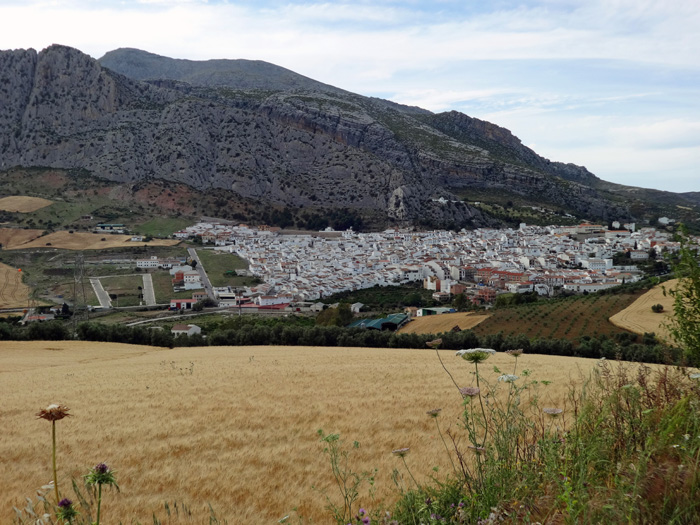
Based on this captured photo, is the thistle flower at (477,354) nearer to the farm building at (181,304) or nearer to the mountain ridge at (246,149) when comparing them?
the farm building at (181,304)

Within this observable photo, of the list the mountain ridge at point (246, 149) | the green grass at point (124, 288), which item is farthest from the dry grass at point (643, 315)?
the mountain ridge at point (246, 149)

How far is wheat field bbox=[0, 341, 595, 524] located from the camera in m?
5.84

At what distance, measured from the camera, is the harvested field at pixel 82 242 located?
8244 cm

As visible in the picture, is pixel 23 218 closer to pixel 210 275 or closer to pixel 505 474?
pixel 210 275

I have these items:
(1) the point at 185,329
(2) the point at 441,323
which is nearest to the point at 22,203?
(1) the point at 185,329

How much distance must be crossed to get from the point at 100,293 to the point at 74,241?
25.1 m

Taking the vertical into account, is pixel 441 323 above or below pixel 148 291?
below

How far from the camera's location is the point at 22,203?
101 metres

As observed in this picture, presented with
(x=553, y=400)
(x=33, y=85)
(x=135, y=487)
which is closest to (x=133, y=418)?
(x=135, y=487)

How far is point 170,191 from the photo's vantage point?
119m

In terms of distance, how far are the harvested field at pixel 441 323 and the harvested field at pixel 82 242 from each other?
54598 mm

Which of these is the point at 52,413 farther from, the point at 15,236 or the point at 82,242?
the point at 15,236

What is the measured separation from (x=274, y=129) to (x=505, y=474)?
148 metres

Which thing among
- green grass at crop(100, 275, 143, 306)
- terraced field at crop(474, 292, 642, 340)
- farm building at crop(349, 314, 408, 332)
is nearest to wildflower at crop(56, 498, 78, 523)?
terraced field at crop(474, 292, 642, 340)
